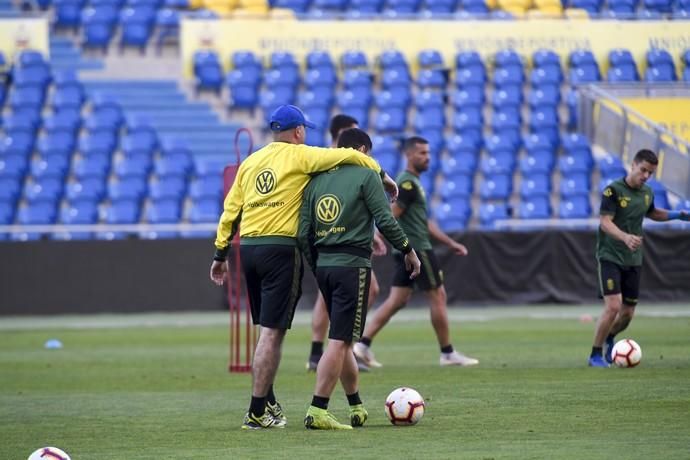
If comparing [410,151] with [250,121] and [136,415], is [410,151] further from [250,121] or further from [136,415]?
[250,121]

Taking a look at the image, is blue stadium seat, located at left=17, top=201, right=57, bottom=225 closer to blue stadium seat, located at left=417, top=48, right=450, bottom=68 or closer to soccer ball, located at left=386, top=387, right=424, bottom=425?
blue stadium seat, located at left=417, top=48, right=450, bottom=68

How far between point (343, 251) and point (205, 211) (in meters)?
17.9

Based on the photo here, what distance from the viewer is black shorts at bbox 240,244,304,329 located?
9.88m

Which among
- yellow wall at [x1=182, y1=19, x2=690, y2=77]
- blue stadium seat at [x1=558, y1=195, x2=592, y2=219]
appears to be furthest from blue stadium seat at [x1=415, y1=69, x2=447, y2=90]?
blue stadium seat at [x1=558, y1=195, x2=592, y2=219]

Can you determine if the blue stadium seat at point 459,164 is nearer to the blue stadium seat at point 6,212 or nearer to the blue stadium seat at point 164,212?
the blue stadium seat at point 164,212

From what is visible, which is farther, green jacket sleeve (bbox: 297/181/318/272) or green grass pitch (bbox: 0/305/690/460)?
green jacket sleeve (bbox: 297/181/318/272)

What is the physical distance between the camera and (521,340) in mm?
18391

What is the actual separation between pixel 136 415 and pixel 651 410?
13.2 ft

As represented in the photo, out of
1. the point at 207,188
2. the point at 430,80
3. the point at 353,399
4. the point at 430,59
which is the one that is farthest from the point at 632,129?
the point at 353,399

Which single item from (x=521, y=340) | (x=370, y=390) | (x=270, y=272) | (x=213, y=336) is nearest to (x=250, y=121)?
(x=213, y=336)

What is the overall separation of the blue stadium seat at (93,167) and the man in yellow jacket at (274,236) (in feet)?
61.0

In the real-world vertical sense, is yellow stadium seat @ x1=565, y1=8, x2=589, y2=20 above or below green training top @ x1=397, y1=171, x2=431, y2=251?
above

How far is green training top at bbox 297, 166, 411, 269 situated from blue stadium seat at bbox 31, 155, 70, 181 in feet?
62.6

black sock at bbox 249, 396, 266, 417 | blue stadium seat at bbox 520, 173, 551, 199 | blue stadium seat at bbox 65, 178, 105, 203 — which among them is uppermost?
black sock at bbox 249, 396, 266, 417
